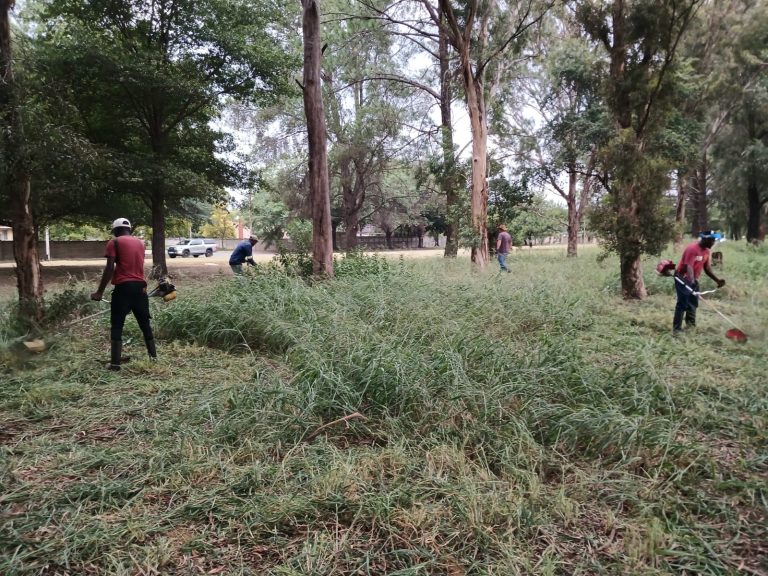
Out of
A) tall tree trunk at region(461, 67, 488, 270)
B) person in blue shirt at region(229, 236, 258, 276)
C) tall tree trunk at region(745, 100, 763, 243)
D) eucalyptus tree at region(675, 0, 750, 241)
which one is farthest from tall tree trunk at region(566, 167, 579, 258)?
person in blue shirt at region(229, 236, 258, 276)

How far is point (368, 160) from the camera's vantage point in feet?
88.8

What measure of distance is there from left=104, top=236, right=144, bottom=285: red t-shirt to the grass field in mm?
1039

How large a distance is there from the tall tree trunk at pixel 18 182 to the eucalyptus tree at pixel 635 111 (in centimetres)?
981

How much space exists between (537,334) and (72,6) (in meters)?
15.3

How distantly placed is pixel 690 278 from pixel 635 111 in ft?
14.5

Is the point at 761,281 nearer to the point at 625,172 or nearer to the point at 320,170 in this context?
the point at 625,172

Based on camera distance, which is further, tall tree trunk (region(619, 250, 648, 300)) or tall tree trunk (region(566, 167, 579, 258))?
tall tree trunk (region(566, 167, 579, 258))

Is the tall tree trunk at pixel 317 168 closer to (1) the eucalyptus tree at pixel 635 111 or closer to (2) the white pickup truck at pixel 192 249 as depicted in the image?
(1) the eucalyptus tree at pixel 635 111

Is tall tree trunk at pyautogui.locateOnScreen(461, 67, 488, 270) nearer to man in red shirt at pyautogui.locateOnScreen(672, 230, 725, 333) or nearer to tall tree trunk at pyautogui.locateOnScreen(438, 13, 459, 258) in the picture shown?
tall tree trunk at pyautogui.locateOnScreen(438, 13, 459, 258)

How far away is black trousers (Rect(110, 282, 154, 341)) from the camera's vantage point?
17.6 feet

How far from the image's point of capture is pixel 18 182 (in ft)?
21.8

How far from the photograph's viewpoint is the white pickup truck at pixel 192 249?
3672cm

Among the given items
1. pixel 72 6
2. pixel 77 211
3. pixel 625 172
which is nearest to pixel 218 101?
pixel 72 6

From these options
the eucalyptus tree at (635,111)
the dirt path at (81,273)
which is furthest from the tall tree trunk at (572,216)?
the eucalyptus tree at (635,111)
